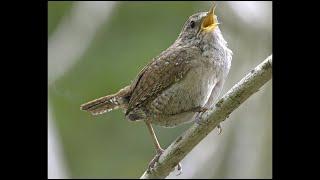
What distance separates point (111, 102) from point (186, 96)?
2.07 feet

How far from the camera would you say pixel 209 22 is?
3.41 meters

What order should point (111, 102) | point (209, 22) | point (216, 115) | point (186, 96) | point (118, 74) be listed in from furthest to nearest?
point (118, 74) < point (111, 102) < point (209, 22) < point (186, 96) < point (216, 115)

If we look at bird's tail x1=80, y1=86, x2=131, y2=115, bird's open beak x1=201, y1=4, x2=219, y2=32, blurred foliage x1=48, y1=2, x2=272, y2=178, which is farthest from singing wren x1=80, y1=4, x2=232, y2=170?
blurred foliage x1=48, y1=2, x2=272, y2=178

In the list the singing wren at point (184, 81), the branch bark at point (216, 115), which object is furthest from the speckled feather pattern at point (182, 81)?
the branch bark at point (216, 115)

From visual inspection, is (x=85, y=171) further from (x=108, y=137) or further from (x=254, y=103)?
(x=254, y=103)

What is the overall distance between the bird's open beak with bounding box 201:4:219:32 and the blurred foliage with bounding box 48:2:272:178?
1.13 m

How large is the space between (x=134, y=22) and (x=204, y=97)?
231 centimetres

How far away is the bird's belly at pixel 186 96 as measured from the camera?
3139 millimetres

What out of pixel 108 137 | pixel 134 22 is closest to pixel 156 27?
pixel 134 22

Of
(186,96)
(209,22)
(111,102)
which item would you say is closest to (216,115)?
(186,96)

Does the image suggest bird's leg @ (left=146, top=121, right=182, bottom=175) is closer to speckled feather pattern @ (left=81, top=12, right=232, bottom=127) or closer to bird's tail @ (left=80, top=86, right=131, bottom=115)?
speckled feather pattern @ (left=81, top=12, right=232, bottom=127)

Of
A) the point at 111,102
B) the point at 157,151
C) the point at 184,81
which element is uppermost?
the point at 184,81

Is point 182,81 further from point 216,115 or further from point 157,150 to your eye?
point 216,115

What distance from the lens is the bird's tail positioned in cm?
357
